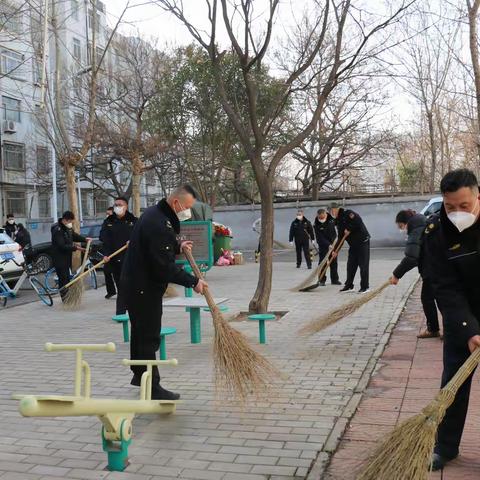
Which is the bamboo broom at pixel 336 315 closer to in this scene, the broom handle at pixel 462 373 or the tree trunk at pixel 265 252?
the tree trunk at pixel 265 252

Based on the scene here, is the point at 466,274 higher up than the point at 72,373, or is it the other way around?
the point at 466,274

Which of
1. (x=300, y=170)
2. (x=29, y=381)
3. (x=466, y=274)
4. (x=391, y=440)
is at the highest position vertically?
(x=300, y=170)

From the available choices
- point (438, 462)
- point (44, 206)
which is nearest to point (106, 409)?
point (438, 462)

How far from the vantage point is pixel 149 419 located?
14.6 feet

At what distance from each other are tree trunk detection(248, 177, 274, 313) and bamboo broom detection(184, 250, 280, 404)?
3.47 meters

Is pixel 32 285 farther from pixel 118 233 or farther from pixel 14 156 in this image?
pixel 14 156

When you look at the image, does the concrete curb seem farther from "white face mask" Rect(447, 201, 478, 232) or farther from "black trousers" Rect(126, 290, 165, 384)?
"white face mask" Rect(447, 201, 478, 232)

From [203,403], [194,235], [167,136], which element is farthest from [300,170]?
[203,403]

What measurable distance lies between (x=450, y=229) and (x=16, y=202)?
36.1 metres

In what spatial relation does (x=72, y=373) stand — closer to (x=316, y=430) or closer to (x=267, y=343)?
(x=267, y=343)

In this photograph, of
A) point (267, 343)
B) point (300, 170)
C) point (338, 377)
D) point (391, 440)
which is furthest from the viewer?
point (300, 170)

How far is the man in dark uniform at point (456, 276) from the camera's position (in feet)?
10.1

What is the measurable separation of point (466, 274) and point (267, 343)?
13.0 feet

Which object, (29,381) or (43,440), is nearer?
(43,440)
